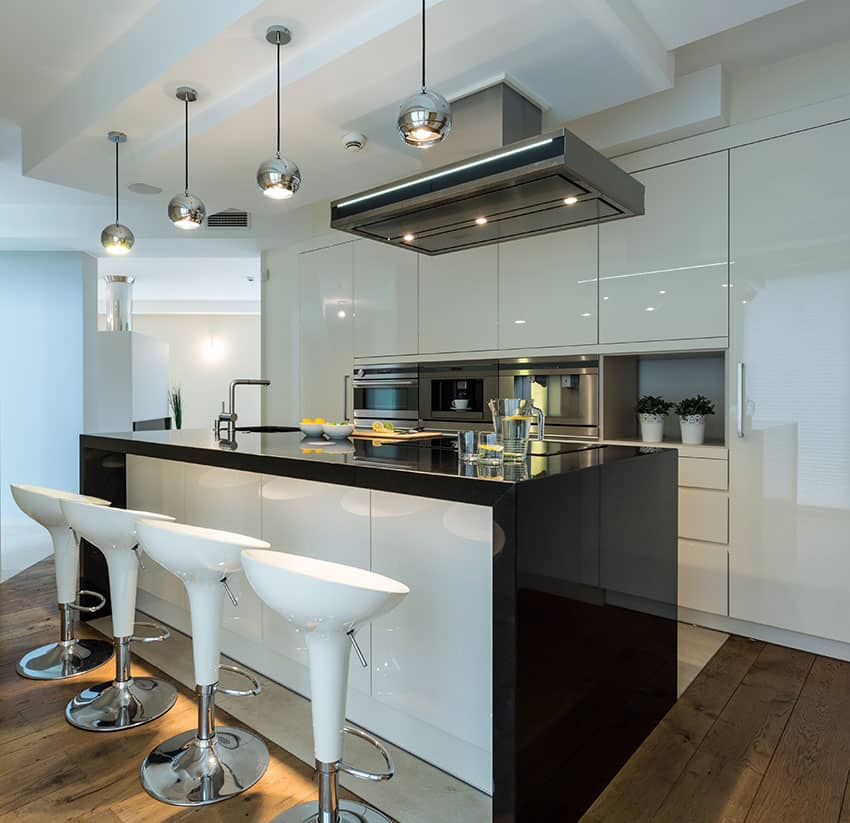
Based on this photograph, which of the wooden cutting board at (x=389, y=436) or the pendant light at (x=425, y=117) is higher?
the pendant light at (x=425, y=117)

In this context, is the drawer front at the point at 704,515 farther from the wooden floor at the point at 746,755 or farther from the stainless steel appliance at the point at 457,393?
the stainless steel appliance at the point at 457,393

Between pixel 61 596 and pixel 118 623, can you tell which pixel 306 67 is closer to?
pixel 118 623

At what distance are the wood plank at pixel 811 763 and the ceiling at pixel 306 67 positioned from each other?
2.49 meters

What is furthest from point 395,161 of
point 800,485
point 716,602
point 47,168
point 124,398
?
point 124,398

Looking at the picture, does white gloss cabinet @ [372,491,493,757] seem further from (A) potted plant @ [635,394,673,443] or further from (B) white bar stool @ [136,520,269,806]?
(A) potted plant @ [635,394,673,443]

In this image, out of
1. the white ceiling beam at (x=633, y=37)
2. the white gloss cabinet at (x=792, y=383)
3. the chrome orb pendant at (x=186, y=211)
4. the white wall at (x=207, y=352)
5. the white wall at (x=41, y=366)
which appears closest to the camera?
the white ceiling beam at (x=633, y=37)

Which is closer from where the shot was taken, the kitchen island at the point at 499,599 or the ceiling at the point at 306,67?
the kitchen island at the point at 499,599

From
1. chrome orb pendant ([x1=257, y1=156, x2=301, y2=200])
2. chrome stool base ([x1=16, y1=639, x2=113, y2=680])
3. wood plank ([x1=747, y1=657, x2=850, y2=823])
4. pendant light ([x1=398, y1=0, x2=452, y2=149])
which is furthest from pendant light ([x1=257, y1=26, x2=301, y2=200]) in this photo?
wood plank ([x1=747, y1=657, x2=850, y2=823])

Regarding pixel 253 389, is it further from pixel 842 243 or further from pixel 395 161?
pixel 842 243

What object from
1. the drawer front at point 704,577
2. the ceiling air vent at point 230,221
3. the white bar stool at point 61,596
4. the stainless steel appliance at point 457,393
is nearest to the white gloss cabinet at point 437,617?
the white bar stool at point 61,596

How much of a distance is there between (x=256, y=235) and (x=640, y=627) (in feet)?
15.1

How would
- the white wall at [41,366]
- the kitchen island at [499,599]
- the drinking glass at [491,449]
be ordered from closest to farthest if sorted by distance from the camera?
1. the kitchen island at [499,599]
2. the drinking glass at [491,449]
3. the white wall at [41,366]

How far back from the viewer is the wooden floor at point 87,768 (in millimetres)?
1738

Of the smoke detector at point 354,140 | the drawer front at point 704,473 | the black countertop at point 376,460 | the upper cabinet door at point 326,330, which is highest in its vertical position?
the smoke detector at point 354,140
